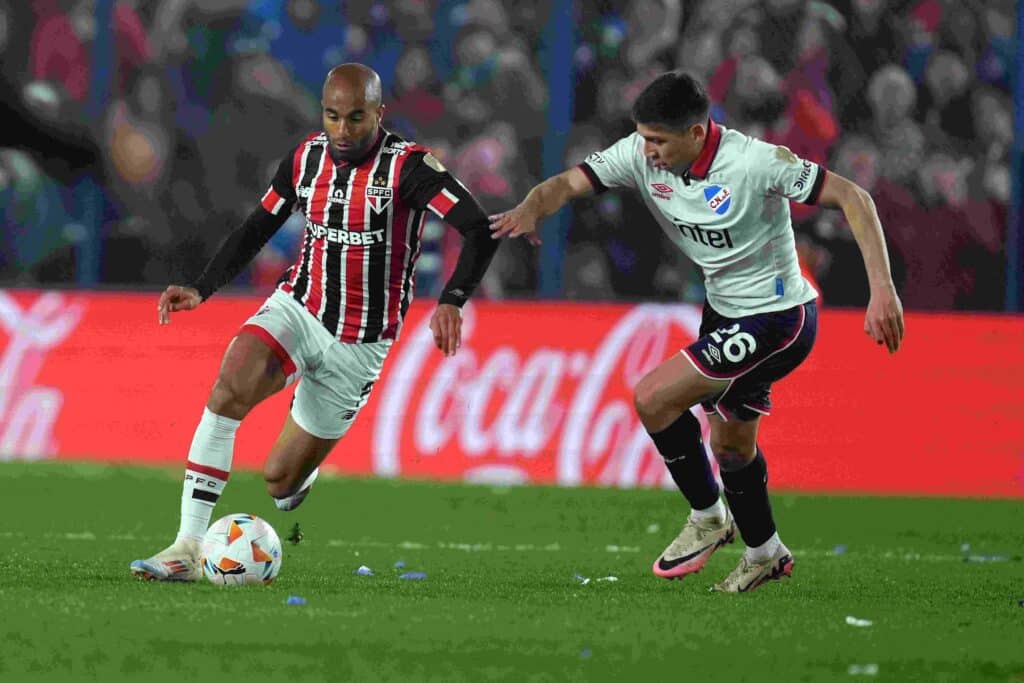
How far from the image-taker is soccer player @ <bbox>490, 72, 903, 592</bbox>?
672cm

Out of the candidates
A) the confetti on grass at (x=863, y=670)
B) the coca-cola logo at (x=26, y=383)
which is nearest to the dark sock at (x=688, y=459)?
the confetti on grass at (x=863, y=670)

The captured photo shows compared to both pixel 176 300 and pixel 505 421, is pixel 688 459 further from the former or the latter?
pixel 505 421

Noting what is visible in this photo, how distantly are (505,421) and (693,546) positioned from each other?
4873 mm

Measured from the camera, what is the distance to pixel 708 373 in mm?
6758

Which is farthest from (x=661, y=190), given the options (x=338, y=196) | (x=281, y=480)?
(x=281, y=480)

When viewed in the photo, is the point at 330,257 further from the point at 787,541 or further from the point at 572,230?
the point at 572,230

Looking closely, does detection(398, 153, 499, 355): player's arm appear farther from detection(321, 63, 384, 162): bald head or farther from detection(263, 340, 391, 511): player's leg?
detection(263, 340, 391, 511): player's leg

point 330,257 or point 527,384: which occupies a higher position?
point 330,257

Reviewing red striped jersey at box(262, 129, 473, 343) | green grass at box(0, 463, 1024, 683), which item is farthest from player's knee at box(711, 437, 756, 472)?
red striped jersey at box(262, 129, 473, 343)

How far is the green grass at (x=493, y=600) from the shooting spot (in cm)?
492

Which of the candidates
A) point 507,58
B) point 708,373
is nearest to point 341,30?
point 507,58

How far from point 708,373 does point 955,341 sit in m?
5.71

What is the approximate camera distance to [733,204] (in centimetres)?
684

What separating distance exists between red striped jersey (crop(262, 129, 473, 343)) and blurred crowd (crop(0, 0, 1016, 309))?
5.35m
